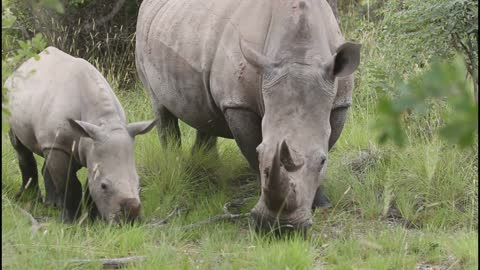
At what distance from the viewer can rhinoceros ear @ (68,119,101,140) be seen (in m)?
5.61

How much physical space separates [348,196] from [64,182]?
2050 millimetres

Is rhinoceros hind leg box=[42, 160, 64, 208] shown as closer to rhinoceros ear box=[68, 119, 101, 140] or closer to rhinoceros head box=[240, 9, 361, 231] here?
rhinoceros ear box=[68, 119, 101, 140]

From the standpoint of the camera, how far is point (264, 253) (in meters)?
4.57

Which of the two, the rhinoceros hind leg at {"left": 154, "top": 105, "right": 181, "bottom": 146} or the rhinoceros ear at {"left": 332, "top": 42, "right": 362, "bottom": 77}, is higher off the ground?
the rhinoceros ear at {"left": 332, "top": 42, "right": 362, "bottom": 77}

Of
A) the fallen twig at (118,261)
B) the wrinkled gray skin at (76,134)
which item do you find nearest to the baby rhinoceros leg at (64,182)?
the wrinkled gray skin at (76,134)

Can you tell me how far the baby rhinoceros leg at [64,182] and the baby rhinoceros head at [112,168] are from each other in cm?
24

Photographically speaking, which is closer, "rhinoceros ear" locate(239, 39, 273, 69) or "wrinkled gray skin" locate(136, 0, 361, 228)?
"wrinkled gray skin" locate(136, 0, 361, 228)

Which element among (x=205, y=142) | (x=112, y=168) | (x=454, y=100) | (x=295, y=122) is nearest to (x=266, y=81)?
(x=295, y=122)

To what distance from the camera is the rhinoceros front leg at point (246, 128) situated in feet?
18.5

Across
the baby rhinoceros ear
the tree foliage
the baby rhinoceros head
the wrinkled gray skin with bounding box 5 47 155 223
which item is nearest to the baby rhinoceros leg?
the wrinkled gray skin with bounding box 5 47 155 223

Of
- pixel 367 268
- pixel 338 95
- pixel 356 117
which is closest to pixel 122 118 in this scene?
pixel 338 95

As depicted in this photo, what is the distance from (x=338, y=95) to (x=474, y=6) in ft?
5.97

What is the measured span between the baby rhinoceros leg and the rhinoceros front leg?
1145mm

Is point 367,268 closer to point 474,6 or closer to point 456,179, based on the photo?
point 456,179
